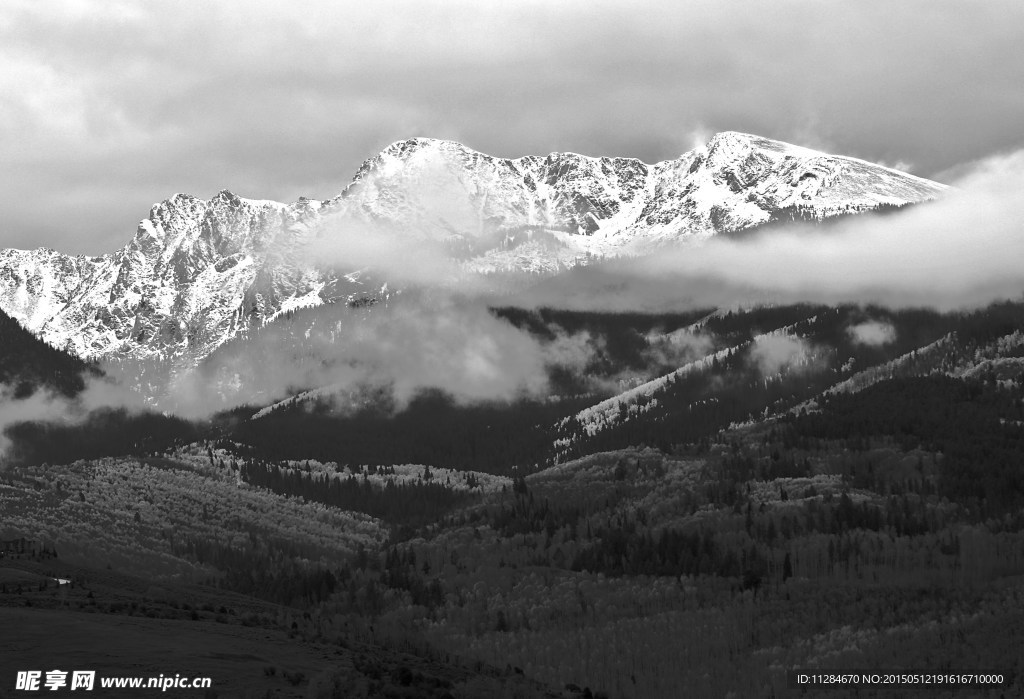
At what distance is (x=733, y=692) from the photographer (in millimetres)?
124875

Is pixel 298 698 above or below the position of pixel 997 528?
below

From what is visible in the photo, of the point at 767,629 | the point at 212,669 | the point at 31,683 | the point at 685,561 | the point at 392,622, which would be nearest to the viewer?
the point at 31,683

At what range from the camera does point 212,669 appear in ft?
260

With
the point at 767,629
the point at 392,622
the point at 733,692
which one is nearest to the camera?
the point at 733,692

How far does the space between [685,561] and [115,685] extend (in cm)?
12204

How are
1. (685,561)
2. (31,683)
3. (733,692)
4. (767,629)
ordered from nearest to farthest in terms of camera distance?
1. (31,683)
2. (733,692)
3. (767,629)
4. (685,561)

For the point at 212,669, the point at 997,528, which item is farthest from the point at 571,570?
the point at 212,669

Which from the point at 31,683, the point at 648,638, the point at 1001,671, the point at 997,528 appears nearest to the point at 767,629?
the point at 648,638

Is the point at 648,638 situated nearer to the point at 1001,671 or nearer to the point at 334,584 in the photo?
the point at 1001,671

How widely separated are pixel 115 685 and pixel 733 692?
66272 millimetres

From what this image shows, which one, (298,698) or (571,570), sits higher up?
(571,570)

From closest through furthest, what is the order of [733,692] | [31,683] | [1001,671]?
[31,683]
[1001,671]
[733,692]

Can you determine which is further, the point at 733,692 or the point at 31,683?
the point at 733,692

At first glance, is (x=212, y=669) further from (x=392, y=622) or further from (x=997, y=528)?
(x=997, y=528)
